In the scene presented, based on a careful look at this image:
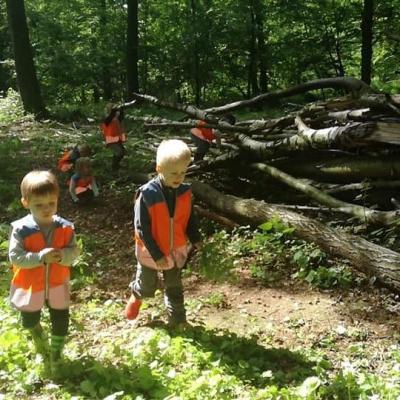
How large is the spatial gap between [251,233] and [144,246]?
106 inches

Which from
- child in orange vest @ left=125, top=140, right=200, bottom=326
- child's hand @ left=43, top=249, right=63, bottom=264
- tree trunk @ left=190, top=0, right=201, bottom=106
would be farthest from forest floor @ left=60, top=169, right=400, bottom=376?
tree trunk @ left=190, top=0, right=201, bottom=106

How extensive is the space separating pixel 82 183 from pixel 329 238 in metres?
4.81

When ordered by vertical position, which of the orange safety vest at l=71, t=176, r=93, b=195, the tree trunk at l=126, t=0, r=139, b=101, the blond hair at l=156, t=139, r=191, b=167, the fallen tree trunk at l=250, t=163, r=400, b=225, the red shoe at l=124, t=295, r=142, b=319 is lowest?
the red shoe at l=124, t=295, r=142, b=319

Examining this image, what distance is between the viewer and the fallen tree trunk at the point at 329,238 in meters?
5.20

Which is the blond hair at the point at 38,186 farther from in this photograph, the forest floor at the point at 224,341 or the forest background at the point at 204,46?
the forest background at the point at 204,46

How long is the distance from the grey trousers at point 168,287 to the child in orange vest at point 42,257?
0.78 meters

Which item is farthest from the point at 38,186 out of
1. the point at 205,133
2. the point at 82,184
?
the point at 205,133

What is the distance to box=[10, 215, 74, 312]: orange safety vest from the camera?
3871 millimetres

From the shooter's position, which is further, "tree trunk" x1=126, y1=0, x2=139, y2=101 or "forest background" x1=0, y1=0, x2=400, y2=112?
"tree trunk" x1=126, y1=0, x2=139, y2=101

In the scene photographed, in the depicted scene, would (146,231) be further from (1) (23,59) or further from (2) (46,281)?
(1) (23,59)

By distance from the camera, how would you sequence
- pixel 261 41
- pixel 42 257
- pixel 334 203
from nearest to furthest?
pixel 42 257
pixel 334 203
pixel 261 41

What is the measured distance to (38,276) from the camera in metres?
3.96

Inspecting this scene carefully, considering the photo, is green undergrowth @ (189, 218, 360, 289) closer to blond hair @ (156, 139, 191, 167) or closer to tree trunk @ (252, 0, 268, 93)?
blond hair @ (156, 139, 191, 167)

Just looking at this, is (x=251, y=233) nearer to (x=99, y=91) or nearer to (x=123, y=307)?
(x=123, y=307)
